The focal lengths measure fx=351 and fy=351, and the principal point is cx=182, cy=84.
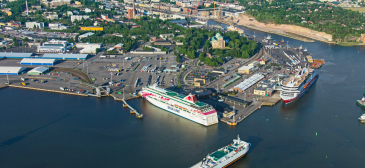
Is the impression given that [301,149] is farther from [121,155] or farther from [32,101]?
[32,101]

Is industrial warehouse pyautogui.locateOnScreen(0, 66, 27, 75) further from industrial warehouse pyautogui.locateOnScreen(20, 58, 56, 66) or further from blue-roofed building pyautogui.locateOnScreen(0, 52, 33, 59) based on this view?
blue-roofed building pyautogui.locateOnScreen(0, 52, 33, 59)

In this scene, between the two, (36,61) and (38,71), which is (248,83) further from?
(36,61)

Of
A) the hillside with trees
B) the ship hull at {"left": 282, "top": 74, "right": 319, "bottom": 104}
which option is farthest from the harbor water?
the hillside with trees

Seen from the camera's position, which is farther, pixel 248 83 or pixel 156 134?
pixel 248 83

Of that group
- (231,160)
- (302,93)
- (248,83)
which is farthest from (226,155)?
(302,93)

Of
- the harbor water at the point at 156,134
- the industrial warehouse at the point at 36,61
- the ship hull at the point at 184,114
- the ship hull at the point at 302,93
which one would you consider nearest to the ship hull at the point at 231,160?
the harbor water at the point at 156,134

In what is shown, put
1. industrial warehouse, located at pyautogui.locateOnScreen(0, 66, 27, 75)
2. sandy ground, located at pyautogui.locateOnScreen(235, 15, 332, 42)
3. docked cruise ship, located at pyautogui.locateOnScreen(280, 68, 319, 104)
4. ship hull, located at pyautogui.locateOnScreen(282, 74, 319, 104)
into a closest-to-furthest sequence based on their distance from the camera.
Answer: ship hull, located at pyautogui.locateOnScreen(282, 74, 319, 104) < docked cruise ship, located at pyautogui.locateOnScreen(280, 68, 319, 104) < industrial warehouse, located at pyautogui.locateOnScreen(0, 66, 27, 75) < sandy ground, located at pyautogui.locateOnScreen(235, 15, 332, 42)

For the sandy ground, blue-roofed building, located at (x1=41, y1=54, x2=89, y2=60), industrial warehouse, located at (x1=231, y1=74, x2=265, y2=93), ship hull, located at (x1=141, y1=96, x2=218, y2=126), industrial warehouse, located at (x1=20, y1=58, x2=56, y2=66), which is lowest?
ship hull, located at (x1=141, y1=96, x2=218, y2=126)
